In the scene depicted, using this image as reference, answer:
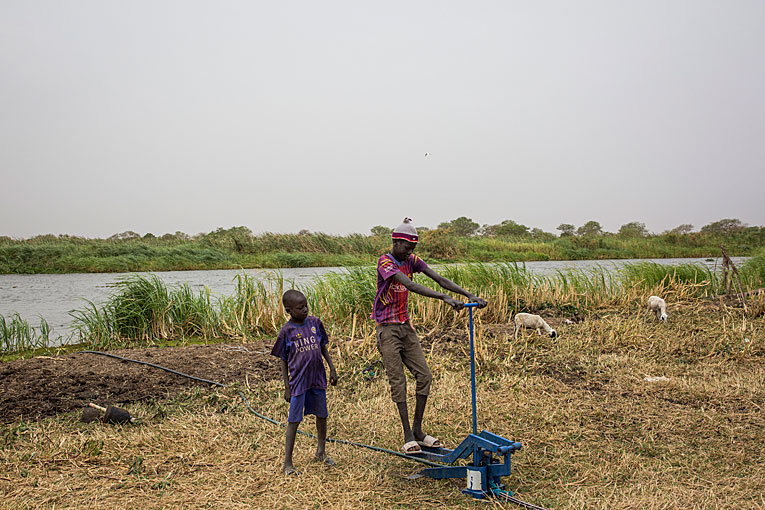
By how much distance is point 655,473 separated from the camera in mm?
3666

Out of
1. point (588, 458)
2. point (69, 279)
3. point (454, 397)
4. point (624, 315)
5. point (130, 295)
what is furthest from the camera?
point (69, 279)

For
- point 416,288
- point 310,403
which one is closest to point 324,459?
point 310,403

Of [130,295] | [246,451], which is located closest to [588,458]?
[246,451]

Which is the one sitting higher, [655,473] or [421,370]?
[421,370]

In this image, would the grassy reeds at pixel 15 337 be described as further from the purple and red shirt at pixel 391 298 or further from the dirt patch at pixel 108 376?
the purple and red shirt at pixel 391 298

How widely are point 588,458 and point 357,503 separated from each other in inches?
66.9

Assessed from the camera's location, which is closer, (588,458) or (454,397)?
(588,458)

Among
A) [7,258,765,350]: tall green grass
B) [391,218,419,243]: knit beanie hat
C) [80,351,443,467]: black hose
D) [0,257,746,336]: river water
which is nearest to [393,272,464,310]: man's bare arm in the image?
[391,218,419,243]: knit beanie hat

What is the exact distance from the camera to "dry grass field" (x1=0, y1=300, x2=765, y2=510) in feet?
11.3

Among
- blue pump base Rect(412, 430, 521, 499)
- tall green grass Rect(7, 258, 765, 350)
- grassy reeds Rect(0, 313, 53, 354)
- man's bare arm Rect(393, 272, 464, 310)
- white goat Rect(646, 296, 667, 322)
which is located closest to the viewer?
blue pump base Rect(412, 430, 521, 499)

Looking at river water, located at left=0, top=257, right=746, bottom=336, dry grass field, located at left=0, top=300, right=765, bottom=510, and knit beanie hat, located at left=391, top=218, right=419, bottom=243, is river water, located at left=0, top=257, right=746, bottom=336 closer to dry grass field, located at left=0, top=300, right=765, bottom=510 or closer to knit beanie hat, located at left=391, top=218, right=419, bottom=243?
dry grass field, located at left=0, top=300, right=765, bottom=510

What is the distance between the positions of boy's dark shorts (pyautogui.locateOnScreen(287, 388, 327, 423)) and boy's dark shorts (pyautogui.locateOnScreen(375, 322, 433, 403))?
1.62 ft

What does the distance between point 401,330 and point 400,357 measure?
0.20 metres

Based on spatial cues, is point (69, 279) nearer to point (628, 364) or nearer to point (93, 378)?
point (93, 378)
